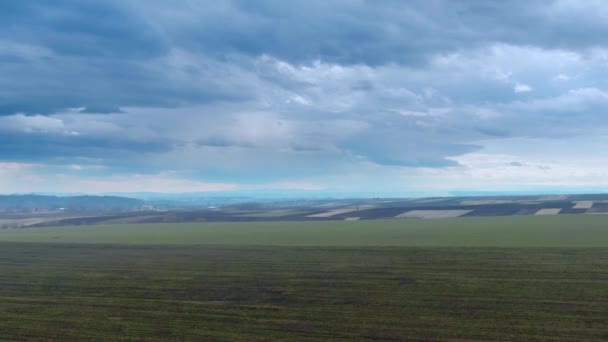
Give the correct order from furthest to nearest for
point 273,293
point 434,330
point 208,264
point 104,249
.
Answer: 1. point 104,249
2. point 208,264
3. point 273,293
4. point 434,330

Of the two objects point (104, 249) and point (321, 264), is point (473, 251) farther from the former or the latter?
point (104, 249)

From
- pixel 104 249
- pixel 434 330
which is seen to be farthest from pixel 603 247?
pixel 104 249

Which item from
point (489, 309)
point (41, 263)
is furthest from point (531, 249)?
point (41, 263)

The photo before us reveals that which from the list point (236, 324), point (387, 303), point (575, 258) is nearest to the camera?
point (236, 324)

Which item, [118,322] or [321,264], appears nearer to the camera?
[118,322]

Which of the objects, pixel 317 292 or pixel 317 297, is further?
pixel 317 292

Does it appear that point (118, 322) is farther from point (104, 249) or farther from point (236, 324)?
point (104, 249)
